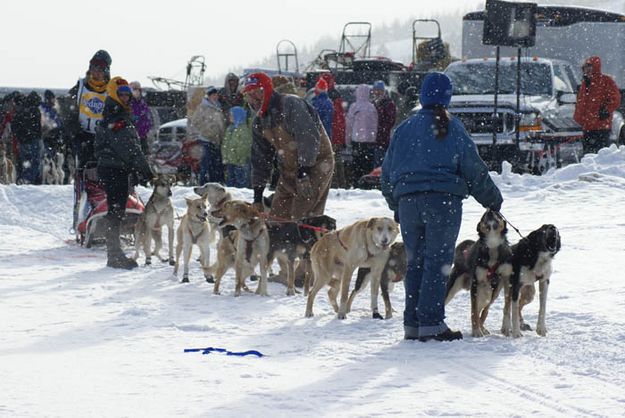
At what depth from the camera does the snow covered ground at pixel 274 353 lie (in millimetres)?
4953

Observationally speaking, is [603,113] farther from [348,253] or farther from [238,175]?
[348,253]

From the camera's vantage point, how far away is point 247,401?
16.3ft

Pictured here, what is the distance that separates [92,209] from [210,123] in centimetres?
408

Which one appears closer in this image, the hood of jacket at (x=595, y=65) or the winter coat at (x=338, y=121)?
the hood of jacket at (x=595, y=65)

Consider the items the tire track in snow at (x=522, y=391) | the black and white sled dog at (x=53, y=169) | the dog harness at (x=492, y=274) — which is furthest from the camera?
the black and white sled dog at (x=53, y=169)

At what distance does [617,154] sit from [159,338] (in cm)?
1077

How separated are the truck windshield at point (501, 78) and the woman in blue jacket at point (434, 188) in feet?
34.9

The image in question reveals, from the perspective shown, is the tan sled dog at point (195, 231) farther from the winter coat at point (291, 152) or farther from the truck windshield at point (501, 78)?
the truck windshield at point (501, 78)

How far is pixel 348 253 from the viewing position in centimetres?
754

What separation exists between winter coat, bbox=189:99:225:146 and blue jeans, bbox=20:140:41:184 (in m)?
2.89

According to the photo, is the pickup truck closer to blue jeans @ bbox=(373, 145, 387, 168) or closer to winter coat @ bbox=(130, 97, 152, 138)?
blue jeans @ bbox=(373, 145, 387, 168)

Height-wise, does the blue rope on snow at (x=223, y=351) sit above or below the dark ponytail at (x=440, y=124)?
below

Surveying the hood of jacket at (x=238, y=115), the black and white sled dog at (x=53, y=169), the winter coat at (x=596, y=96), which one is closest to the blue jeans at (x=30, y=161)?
the black and white sled dog at (x=53, y=169)

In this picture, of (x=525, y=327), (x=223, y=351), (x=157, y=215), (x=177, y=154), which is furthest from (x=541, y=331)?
(x=177, y=154)
